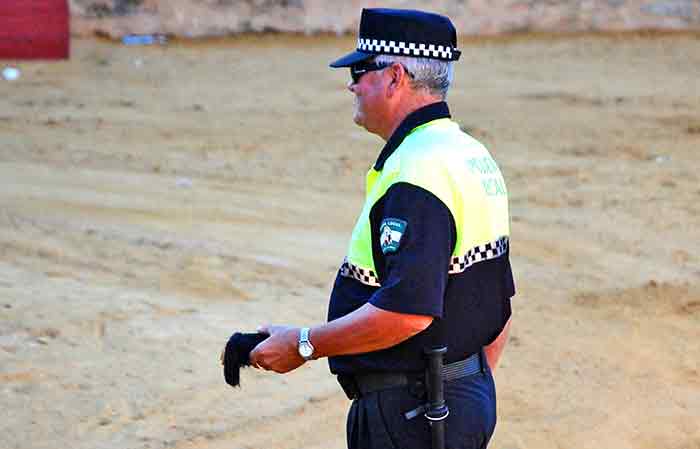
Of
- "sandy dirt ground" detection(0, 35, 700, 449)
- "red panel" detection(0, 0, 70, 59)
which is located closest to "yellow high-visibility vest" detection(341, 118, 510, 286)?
"sandy dirt ground" detection(0, 35, 700, 449)

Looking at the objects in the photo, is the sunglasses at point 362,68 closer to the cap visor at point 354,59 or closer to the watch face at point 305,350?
the cap visor at point 354,59

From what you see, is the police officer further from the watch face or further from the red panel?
the red panel

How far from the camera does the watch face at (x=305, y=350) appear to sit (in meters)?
3.25

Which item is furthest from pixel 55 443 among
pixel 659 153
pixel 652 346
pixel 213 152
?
pixel 659 153

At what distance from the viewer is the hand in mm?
3303

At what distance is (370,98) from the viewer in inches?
132

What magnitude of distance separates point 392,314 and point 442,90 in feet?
2.25

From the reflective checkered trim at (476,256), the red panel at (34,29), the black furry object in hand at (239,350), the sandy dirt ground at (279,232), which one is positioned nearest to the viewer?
the reflective checkered trim at (476,256)

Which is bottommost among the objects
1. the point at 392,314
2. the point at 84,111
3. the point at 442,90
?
the point at 84,111

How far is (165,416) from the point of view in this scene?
5.78m

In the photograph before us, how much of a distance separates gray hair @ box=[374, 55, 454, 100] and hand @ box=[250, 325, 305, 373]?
30.4 inches

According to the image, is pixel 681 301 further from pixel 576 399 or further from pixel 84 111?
pixel 84 111

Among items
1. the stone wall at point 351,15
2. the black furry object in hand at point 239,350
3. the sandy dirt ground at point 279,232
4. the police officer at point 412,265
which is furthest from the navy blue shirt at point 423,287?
the stone wall at point 351,15

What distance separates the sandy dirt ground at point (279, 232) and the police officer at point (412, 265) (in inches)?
91.5
